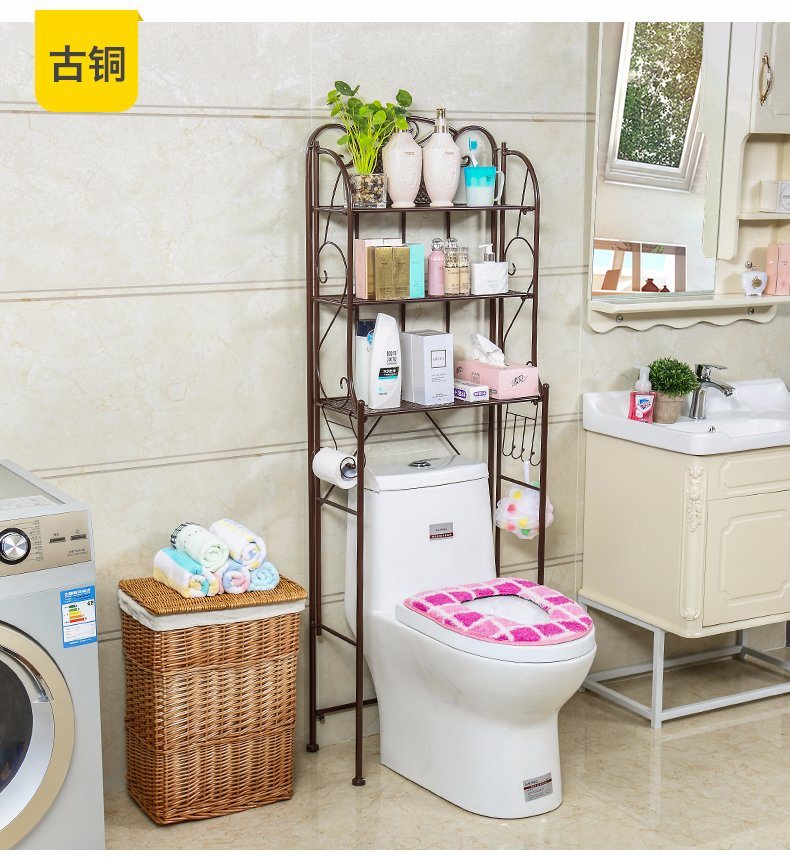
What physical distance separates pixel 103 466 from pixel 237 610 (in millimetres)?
489

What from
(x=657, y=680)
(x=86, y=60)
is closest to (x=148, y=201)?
(x=86, y=60)

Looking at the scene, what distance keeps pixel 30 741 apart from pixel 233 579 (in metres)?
0.60

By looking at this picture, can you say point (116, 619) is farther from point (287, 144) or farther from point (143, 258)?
point (287, 144)

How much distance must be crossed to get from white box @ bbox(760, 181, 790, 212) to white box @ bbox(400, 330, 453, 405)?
4.09ft

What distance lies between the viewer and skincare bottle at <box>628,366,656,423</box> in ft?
11.1

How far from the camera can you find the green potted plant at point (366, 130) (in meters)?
2.84

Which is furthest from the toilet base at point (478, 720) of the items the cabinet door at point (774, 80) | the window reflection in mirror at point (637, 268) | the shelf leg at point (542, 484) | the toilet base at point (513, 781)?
the cabinet door at point (774, 80)

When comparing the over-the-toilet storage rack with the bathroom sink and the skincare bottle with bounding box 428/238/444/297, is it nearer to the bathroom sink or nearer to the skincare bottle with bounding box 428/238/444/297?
the skincare bottle with bounding box 428/238/444/297

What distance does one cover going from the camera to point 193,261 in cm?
285

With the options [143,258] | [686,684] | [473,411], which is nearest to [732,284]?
[473,411]

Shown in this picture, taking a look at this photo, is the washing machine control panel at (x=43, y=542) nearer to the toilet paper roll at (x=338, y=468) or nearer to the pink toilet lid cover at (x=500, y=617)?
the toilet paper roll at (x=338, y=468)

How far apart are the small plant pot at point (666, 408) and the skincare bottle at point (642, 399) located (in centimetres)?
2

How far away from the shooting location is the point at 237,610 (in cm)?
271
